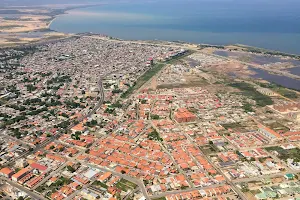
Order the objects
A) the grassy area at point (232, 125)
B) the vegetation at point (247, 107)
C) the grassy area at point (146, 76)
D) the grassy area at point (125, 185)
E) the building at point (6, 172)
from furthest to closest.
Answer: the grassy area at point (146, 76) → the vegetation at point (247, 107) → the grassy area at point (232, 125) → the building at point (6, 172) → the grassy area at point (125, 185)

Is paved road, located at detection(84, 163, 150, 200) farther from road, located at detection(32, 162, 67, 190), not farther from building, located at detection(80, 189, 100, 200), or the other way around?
building, located at detection(80, 189, 100, 200)

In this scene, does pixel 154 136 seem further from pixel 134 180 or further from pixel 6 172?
pixel 6 172

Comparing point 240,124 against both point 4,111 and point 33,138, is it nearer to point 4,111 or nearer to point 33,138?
point 33,138

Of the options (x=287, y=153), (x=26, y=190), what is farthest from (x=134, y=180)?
(x=287, y=153)

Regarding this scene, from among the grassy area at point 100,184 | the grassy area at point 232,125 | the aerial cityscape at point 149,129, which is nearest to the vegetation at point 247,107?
the aerial cityscape at point 149,129

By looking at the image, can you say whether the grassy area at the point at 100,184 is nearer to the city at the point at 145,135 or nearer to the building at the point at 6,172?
the city at the point at 145,135

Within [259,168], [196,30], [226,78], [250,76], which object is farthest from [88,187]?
[196,30]

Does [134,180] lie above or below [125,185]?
above
